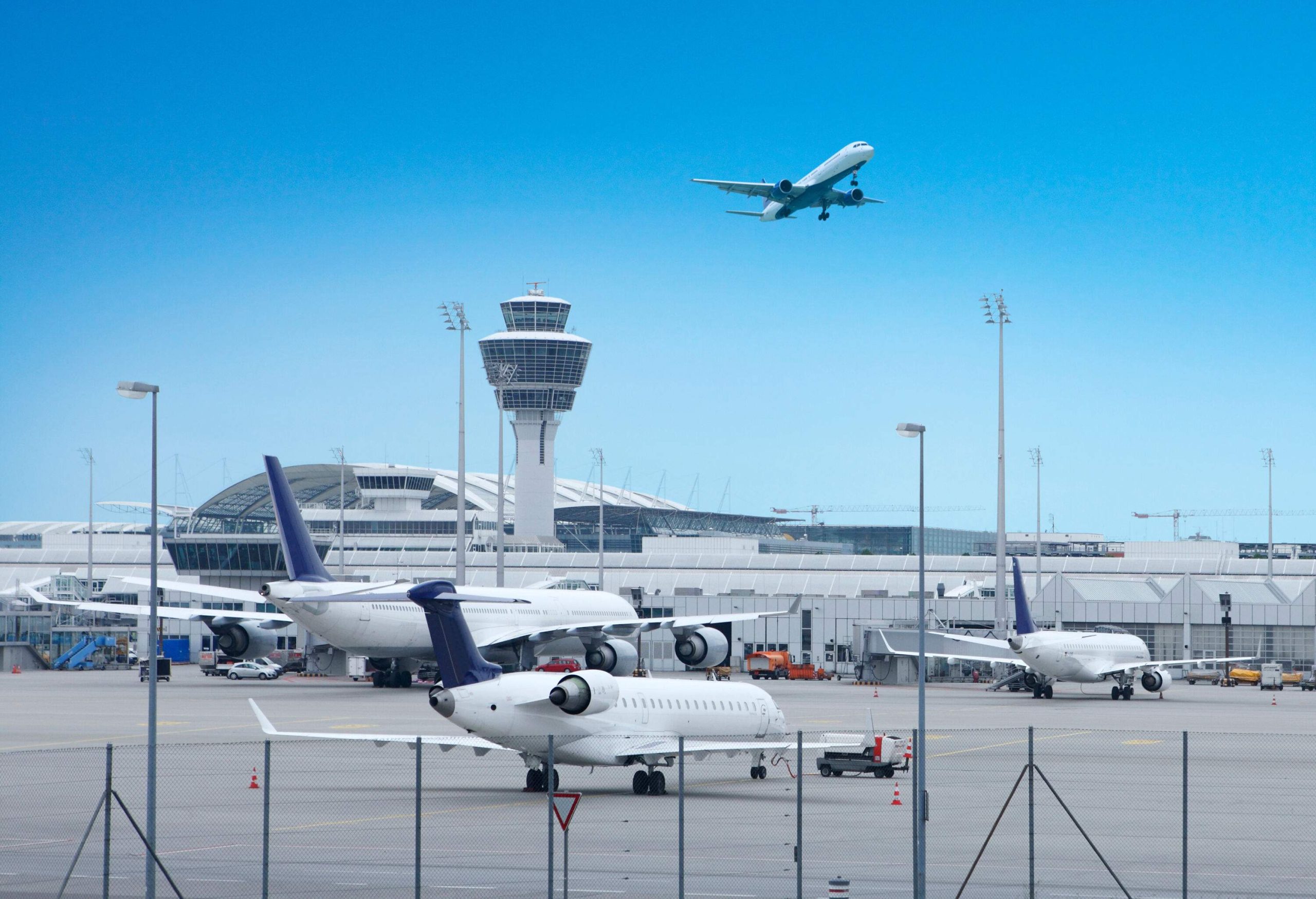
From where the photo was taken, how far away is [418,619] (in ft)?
→ 227

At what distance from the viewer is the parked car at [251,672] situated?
281 ft

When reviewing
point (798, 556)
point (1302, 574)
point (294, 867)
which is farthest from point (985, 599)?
point (294, 867)

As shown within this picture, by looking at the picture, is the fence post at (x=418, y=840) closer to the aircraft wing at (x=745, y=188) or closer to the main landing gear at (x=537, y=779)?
the main landing gear at (x=537, y=779)

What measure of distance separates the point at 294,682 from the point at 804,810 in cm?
5557

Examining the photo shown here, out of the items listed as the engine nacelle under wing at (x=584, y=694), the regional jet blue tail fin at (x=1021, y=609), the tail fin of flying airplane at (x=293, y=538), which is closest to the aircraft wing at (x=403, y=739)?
the engine nacelle under wing at (x=584, y=694)

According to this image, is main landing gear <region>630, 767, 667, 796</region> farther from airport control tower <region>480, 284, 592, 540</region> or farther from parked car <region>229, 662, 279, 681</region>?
airport control tower <region>480, 284, 592, 540</region>

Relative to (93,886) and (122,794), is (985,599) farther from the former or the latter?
(93,886)

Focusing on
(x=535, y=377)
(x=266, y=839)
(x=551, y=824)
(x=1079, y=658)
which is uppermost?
(x=535, y=377)

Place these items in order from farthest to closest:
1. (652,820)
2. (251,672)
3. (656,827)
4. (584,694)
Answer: (251,672)
(584,694)
(652,820)
(656,827)

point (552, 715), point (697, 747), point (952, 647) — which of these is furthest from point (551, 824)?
point (952, 647)

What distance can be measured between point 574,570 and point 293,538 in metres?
75.7

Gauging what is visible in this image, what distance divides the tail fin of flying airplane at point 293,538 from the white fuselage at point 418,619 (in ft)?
4.38

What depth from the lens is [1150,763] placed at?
41000 millimetres

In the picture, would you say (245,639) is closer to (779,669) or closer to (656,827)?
(779,669)
